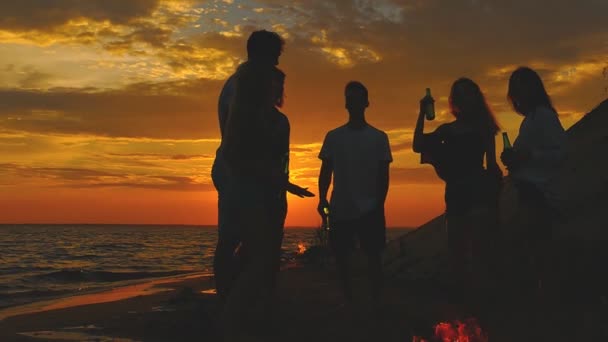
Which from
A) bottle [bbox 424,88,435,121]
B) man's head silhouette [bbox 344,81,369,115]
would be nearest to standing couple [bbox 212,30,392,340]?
man's head silhouette [bbox 344,81,369,115]

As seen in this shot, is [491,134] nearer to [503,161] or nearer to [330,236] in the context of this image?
[503,161]

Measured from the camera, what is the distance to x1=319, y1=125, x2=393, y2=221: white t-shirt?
5.54 metres

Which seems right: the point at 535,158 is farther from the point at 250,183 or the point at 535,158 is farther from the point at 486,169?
the point at 250,183

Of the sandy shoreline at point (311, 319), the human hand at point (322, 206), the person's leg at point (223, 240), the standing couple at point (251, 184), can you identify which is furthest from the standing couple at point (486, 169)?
the person's leg at point (223, 240)

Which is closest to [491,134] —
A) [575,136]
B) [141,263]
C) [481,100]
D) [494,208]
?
[481,100]

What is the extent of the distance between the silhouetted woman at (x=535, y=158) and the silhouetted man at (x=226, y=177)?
2.24 m

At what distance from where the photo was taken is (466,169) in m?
4.82

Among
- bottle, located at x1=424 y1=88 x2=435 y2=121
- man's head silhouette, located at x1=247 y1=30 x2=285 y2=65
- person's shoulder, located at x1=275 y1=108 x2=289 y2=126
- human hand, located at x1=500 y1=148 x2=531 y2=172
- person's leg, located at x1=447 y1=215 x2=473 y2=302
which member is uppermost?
man's head silhouette, located at x1=247 y1=30 x2=285 y2=65

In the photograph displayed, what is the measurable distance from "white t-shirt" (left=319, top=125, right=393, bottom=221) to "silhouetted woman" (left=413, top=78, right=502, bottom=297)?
59 cm

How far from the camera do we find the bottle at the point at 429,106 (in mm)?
5371

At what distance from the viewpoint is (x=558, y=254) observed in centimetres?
653

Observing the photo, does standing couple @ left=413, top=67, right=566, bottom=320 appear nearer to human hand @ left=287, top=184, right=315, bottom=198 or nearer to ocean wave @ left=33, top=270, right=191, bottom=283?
human hand @ left=287, top=184, right=315, bottom=198

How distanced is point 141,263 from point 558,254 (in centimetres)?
1857

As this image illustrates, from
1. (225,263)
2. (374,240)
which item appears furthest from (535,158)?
(225,263)
